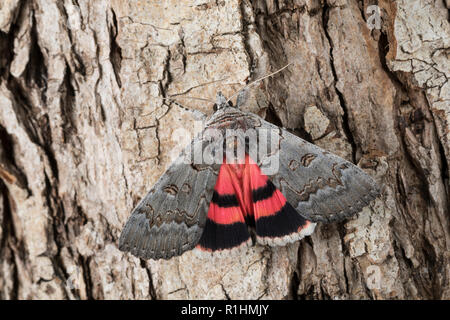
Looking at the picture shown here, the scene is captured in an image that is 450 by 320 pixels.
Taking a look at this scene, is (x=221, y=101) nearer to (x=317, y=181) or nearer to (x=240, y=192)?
(x=240, y=192)

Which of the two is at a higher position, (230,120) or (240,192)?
(230,120)

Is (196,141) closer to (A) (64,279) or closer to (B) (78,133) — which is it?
(B) (78,133)

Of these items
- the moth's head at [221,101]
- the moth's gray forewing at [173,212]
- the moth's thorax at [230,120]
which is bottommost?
the moth's gray forewing at [173,212]

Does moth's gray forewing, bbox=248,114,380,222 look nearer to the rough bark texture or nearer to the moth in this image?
the moth

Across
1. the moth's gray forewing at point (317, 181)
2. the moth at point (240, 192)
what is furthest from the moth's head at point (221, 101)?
the moth's gray forewing at point (317, 181)

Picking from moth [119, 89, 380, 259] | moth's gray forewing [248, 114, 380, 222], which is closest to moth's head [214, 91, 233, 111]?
moth [119, 89, 380, 259]

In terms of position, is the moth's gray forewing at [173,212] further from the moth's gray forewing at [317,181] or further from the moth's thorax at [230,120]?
the moth's gray forewing at [317,181]

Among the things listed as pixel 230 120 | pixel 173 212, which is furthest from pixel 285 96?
pixel 173 212
